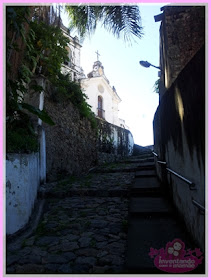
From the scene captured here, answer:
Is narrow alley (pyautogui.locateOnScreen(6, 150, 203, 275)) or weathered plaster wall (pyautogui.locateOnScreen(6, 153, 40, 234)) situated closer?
narrow alley (pyautogui.locateOnScreen(6, 150, 203, 275))

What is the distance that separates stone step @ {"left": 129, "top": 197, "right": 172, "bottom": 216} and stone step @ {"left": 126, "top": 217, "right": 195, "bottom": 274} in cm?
11

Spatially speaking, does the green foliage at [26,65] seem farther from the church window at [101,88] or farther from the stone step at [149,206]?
the church window at [101,88]

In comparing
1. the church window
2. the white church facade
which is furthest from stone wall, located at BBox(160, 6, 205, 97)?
the church window

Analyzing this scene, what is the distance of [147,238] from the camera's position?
2.72m

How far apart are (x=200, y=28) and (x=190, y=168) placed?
405 centimetres

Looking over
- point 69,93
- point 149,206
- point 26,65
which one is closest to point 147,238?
point 149,206

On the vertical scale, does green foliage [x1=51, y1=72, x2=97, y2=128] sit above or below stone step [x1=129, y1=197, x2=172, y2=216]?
above

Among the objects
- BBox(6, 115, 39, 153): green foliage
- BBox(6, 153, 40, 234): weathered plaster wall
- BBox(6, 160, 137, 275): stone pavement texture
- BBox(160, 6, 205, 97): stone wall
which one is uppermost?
BBox(160, 6, 205, 97): stone wall

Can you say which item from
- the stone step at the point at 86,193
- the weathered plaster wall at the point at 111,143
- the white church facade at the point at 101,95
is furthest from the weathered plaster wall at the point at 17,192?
the white church facade at the point at 101,95

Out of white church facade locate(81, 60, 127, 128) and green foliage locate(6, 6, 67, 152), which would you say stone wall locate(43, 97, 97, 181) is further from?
white church facade locate(81, 60, 127, 128)

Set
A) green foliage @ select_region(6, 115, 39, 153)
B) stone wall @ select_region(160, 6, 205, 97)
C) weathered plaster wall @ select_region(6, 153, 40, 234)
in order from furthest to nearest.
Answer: stone wall @ select_region(160, 6, 205, 97) → green foliage @ select_region(6, 115, 39, 153) → weathered plaster wall @ select_region(6, 153, 40, 234)

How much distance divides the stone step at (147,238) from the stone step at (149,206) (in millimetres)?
109

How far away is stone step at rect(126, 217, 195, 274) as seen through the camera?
6.90ft

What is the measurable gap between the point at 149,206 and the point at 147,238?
1.18 meters
